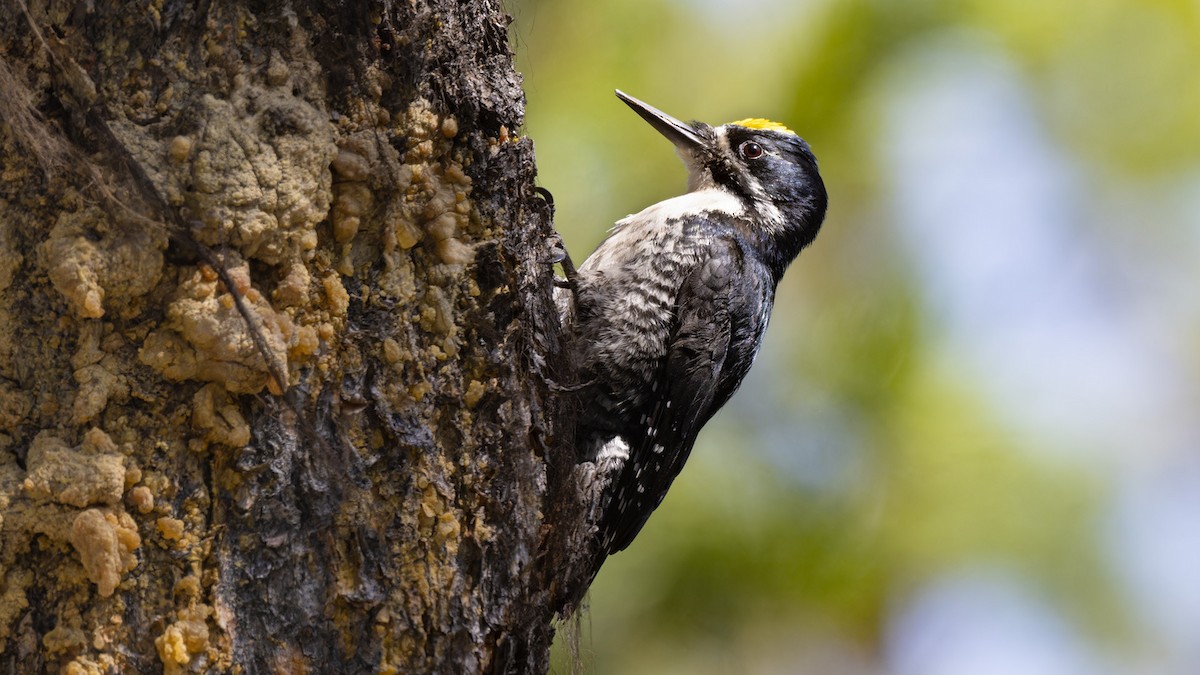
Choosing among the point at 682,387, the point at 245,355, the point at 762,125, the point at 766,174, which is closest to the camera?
the point at 245,355

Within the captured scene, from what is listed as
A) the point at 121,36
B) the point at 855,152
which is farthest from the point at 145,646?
the point at 855,152

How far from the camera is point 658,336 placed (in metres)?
3.19

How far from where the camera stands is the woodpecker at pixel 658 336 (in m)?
3.09

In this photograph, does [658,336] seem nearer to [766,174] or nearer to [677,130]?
[766,174]

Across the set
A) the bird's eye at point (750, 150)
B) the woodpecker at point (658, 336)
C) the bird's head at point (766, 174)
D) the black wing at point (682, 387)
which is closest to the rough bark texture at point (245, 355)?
the woodpecker at point (658, 336)

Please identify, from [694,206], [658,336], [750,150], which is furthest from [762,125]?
[658,336]

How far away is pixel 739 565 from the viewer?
519 centimetres

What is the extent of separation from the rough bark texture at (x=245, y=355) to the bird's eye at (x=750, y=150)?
1988 millimetres

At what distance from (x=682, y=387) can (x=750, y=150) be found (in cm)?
114

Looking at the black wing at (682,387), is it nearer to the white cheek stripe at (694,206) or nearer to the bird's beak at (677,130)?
the white cheek stripe at (694,206)

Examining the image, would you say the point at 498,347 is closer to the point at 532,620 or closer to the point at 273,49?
the point at 532,620

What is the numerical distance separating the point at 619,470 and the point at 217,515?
57.1 inches

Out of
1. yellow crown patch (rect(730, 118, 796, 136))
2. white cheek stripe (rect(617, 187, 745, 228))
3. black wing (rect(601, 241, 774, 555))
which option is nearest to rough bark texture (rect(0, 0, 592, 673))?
black wing (rect(601, 241, 774, 555))

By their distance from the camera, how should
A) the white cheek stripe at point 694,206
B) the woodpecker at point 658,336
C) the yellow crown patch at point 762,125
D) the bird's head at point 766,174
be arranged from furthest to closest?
the yellow crown patch at point 762,125 < the bird's head at point 766,174 < the white cheek stripe at point 694,206 < the woodpecker at point 658,336
